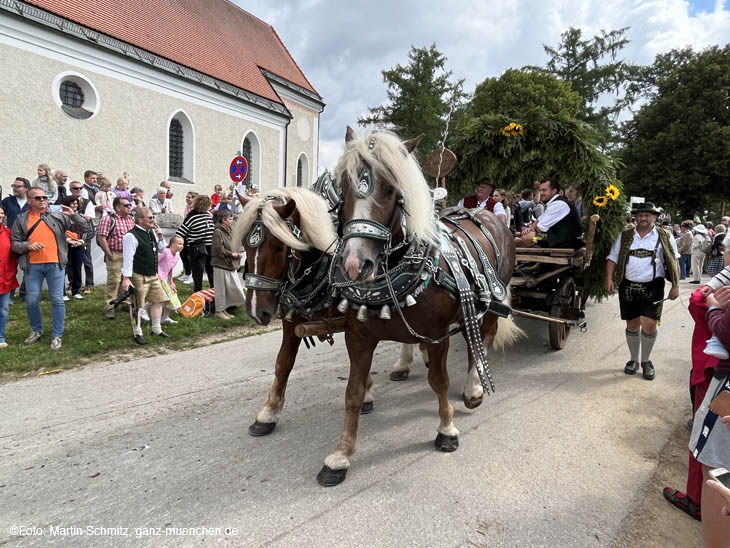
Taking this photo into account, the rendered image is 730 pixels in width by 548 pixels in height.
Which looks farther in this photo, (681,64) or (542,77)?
(681,64)

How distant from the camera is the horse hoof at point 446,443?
2947mm

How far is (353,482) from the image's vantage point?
8.45 feet

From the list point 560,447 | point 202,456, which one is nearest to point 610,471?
point 560,447

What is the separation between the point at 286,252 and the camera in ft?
9.20

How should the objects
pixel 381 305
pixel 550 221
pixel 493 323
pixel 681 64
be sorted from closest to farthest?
pixel 381 305 → pixel 493 323 → pixel 550 221 → pixel 681 64

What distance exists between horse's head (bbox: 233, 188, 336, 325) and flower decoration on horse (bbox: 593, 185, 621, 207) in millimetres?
3815

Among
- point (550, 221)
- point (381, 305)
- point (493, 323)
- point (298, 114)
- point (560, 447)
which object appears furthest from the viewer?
point (298, 114)

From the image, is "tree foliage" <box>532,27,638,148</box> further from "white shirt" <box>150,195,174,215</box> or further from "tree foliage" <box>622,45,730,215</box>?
"white shirt" <box>150,195,174,215</box>

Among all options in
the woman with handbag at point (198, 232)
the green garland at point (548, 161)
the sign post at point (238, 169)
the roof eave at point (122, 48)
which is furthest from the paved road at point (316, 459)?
the roof eave at point (122, 48)

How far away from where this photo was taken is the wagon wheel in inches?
199

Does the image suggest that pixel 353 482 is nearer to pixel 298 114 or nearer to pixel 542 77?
pixel 298 114

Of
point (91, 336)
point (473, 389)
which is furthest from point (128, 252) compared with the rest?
point (473, 389)

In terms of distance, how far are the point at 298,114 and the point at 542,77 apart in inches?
564

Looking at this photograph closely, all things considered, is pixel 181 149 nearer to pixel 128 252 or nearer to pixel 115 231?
pixel 115 231
